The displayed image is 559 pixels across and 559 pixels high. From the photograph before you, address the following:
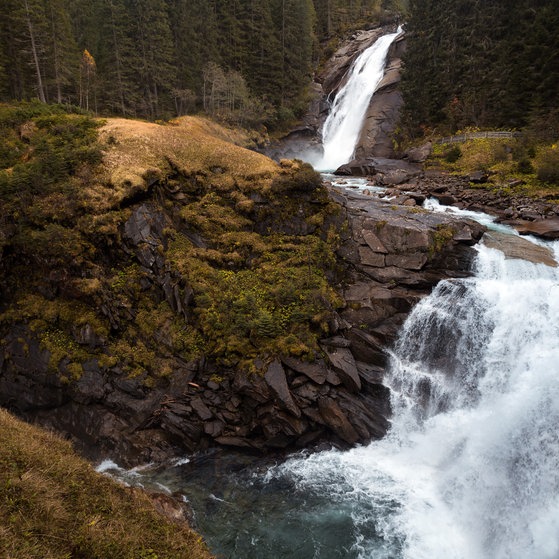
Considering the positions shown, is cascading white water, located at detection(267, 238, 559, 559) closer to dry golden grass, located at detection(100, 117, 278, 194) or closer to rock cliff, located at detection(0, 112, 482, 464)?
rock cliff, located at detection(0, 112, 482, 464)

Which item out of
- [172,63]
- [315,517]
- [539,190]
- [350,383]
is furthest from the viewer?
[172,63]

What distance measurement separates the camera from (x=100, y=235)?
55.6 ft

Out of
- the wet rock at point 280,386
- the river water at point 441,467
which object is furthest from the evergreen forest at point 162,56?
the river water at point 441,467

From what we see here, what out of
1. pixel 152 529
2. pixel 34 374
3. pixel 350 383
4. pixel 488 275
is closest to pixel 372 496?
pixel 350 383

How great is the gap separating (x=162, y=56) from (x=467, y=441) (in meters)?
41.1

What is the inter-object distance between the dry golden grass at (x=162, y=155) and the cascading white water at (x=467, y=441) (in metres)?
11.8

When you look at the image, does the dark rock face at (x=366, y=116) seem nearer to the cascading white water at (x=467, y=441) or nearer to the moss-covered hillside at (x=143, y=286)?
the moss-covered hillside at (x=143, y=286)

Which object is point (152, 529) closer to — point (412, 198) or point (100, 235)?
point (100, 235)

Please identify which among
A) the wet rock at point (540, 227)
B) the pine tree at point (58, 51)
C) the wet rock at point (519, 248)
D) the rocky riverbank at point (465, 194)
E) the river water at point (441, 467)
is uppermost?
the pine tree at point (58, 51)

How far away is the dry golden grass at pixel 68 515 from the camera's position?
634 centimetres

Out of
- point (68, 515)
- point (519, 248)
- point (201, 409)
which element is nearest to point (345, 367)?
point (201, 409)

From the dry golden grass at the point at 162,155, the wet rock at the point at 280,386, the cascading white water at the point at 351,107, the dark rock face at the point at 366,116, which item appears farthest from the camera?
the cascading white water at the point at 351,107

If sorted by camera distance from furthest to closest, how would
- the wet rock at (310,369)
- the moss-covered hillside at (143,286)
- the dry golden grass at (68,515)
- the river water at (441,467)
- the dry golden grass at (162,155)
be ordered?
1. the dry golden grass at (162,155)
2. the moss-covered hillside at (143,286)
3. the wet rock at (310,369)
4. the river water at (441,467)
5. the dry golden grass at (68,515)

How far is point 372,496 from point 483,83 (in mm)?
39169
